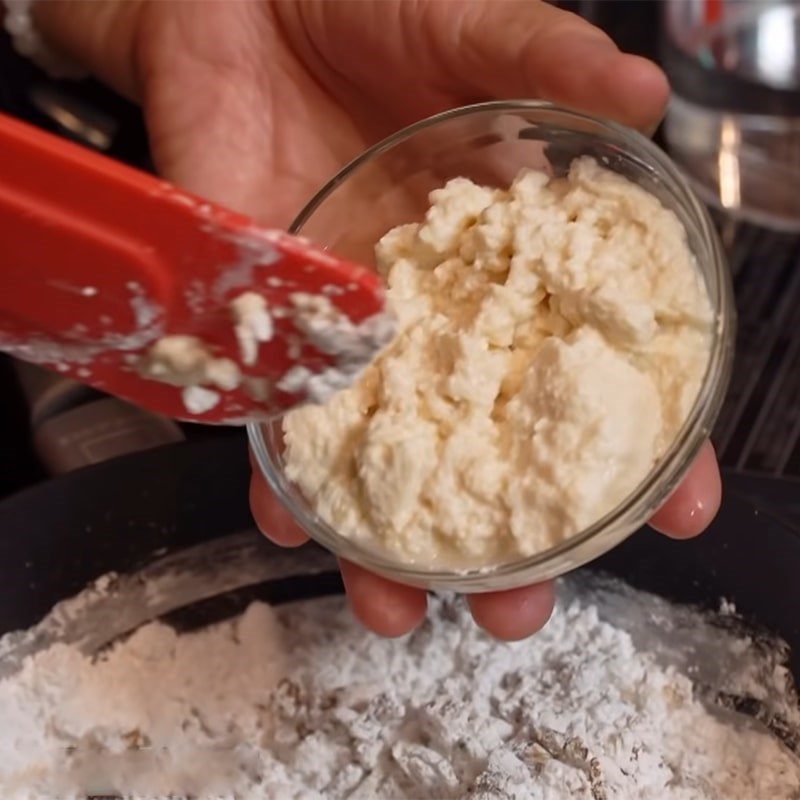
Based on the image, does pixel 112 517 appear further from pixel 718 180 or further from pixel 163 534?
pixel 718 180

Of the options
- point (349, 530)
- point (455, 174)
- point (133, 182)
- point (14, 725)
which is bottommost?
point (14, 725)

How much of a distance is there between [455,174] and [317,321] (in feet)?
0.83

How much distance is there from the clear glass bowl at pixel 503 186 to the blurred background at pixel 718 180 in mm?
199

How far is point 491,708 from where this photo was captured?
70 centimetres

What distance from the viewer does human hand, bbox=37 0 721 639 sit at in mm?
635

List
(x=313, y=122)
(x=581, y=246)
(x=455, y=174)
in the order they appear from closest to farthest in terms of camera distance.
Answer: (x=581, y=246)
(x=455, y=174)
(x=313, y=122)

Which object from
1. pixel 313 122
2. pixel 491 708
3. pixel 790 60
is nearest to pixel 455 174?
pixel 313 122

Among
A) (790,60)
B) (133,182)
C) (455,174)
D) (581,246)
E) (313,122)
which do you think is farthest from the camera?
(790,60)

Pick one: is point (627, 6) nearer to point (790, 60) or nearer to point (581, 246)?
point (790, 60)

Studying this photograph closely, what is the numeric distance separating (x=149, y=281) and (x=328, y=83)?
44 centimetres

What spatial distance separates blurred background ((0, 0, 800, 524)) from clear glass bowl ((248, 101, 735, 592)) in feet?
0.65

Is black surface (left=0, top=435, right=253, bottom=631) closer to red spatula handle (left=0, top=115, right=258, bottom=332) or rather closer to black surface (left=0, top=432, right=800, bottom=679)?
black surface (left=0, top=432, right=800, bottom=679)

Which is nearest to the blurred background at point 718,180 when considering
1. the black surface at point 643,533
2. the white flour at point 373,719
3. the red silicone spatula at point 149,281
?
the black surface at point 643,533

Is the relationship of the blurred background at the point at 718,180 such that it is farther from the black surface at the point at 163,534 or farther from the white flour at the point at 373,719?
the white flour at the point at 373,719
